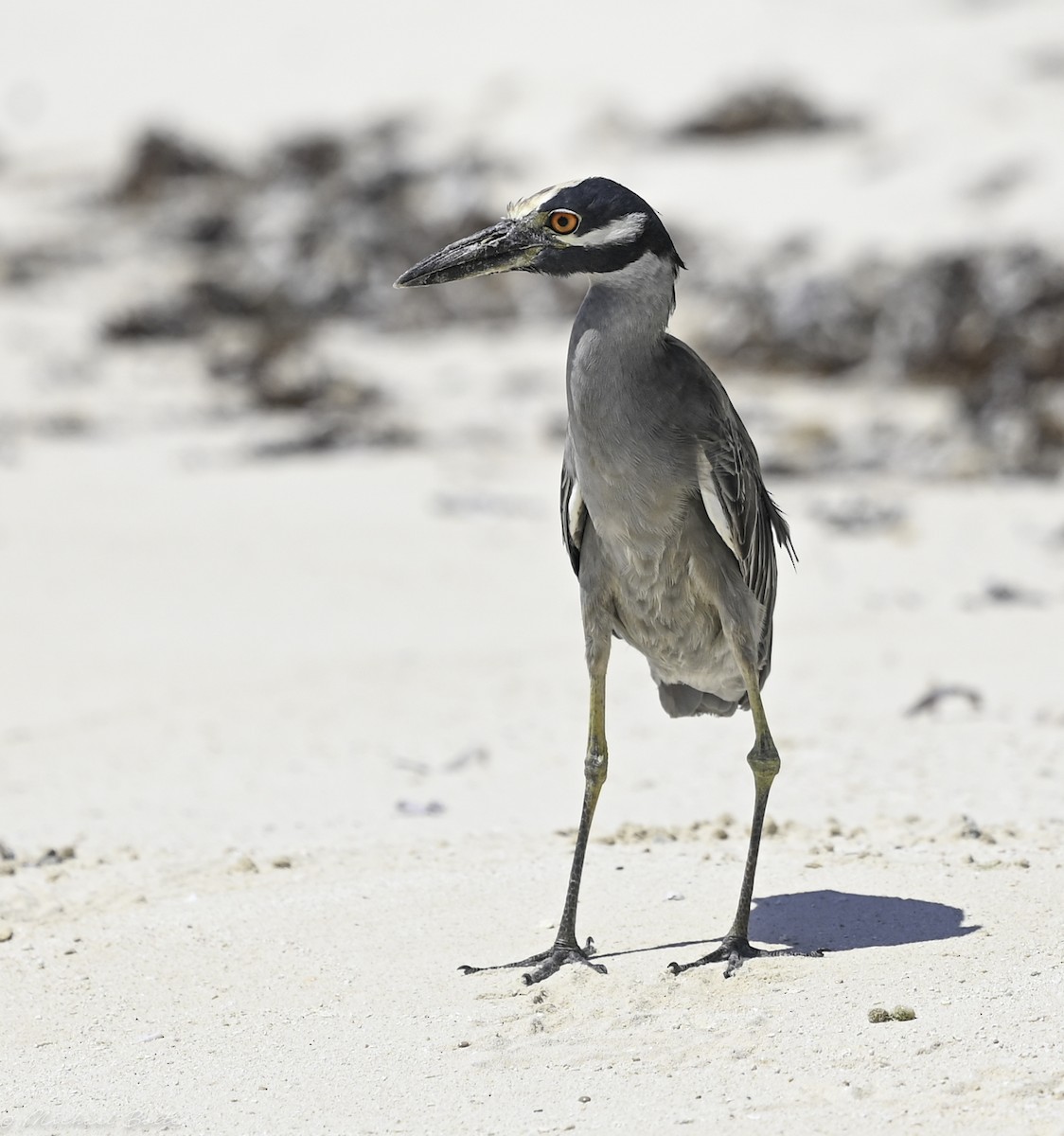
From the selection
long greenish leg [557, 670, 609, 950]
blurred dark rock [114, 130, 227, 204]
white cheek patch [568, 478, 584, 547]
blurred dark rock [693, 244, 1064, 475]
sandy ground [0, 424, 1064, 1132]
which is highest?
blurred dark rock [114, 130, 227, 204]

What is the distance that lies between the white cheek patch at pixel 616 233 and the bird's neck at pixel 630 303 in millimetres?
66

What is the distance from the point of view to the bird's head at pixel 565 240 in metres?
4.20

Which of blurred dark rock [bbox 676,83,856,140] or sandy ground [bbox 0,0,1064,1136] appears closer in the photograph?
sandy ground [bbox 0,0,1064,1136]

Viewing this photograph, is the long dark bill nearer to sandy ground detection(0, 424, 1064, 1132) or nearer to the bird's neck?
the bird's neck

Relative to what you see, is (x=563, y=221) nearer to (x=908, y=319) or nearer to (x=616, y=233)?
(x=616, y=233)

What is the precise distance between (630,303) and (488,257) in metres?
0.40

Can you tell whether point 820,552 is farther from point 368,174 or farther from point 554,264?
point 368,174

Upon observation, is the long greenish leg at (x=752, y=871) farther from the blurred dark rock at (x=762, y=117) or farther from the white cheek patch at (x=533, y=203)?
the blurred dark rock at (x=762, y=117)

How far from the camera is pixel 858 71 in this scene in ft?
62.8

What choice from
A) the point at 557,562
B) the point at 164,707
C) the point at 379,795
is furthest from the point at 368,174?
the point at 379,795

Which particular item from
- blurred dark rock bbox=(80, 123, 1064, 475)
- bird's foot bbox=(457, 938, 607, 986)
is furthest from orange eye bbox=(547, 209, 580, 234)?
blurred dark rock bbox=(80, 123, 1064, 475)

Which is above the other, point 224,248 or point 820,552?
point 224,248

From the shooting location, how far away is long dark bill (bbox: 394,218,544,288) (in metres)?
4.27

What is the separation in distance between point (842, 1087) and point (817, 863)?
1.59 m
